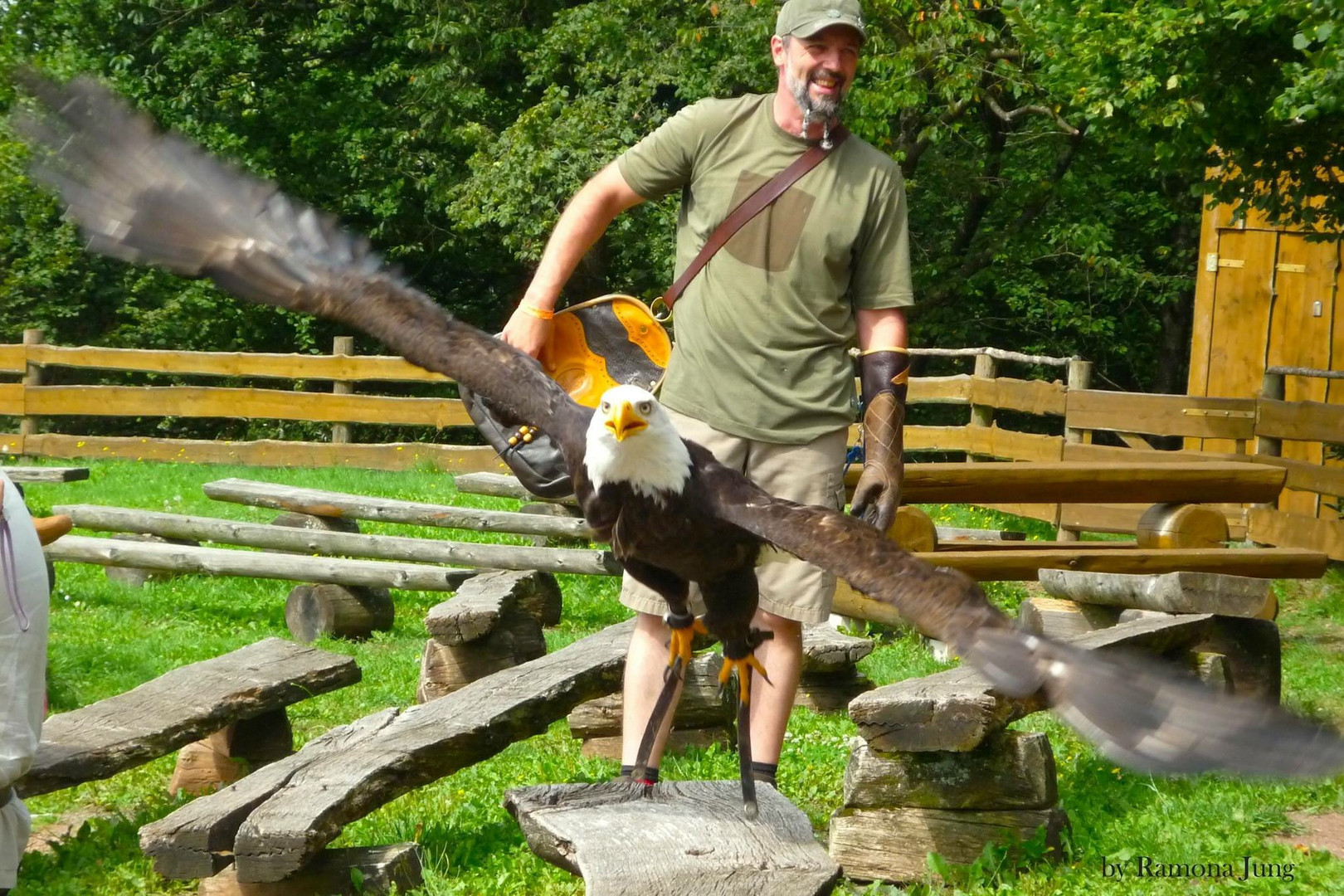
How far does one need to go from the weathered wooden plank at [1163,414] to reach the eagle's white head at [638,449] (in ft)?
29.5

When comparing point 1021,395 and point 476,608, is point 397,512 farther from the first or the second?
point 1021,395

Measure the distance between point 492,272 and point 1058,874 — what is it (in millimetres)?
17200

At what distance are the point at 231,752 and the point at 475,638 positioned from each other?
1356 mm

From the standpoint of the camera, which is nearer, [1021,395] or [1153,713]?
[1153,713]

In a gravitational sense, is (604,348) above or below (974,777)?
above

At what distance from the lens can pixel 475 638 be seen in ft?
22.3

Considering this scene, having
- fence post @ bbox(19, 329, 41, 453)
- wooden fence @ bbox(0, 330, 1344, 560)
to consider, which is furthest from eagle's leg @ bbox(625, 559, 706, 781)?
fence post @ bbox(19, 329, 41, 453)

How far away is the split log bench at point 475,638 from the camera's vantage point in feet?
22.2

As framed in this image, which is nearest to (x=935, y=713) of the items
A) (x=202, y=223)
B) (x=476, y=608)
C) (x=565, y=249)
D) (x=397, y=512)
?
(x=565, y=249)

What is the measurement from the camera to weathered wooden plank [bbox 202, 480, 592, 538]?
950 cm

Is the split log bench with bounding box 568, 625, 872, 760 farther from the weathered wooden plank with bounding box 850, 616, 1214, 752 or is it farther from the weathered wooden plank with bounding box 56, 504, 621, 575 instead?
the weathered wooden plank with bounding box 56, 504, 621, 575

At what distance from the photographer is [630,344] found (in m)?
4.38

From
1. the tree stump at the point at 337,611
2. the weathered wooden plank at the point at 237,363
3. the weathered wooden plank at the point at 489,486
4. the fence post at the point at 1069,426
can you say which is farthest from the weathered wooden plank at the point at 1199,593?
the weathered wooden plank at the point at 237,363

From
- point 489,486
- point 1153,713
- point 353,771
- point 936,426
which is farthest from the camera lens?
point 936,426
